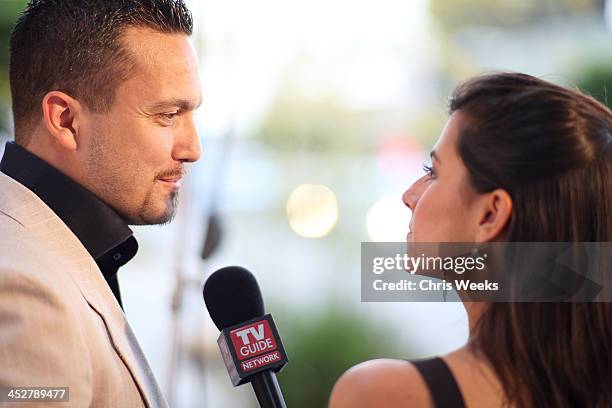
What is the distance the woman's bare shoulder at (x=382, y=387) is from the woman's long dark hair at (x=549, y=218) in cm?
12

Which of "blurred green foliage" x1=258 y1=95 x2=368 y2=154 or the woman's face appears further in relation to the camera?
"blurred green foliage" x1=258 y1=95 x2=368 y2=154

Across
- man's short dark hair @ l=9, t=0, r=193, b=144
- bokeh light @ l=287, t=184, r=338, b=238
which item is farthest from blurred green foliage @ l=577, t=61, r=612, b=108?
man's short dark hair @ l=9, t=0, r=193, b=144

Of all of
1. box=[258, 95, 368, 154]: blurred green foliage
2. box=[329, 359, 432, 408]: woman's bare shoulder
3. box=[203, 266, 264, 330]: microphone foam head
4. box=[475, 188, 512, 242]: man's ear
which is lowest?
box=[329, 359, 432, 408]: woman's bare shoulder

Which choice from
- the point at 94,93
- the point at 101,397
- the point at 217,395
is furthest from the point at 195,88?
the point at 217,395

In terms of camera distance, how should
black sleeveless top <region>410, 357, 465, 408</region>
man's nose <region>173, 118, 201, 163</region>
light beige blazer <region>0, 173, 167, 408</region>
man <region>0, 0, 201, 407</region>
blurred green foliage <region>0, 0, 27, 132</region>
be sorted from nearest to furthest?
1. black sleeveless top <region>410, 357, 465, 408</region>
2. light beige blazer <region>0, 173, 167, 408</region>
3. man <region>0, 0, 201, 407</region>
4. man's nose <region>173, 118, 201, 163</region>
5. blurred green foliage <region>0, 0, 27, 132</region>

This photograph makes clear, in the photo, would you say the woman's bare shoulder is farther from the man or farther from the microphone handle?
the man

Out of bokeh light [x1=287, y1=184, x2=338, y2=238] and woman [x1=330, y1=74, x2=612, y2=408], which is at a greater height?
bokeh light [x1=287, y1=184, x2=338, y2=238]

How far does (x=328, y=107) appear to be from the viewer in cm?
451

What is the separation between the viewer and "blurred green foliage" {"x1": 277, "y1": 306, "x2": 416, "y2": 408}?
14.1 ft

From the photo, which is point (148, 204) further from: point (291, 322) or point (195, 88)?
point (291, 322)

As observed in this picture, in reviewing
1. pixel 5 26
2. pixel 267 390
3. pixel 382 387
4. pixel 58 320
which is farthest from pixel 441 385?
pixel 5 26

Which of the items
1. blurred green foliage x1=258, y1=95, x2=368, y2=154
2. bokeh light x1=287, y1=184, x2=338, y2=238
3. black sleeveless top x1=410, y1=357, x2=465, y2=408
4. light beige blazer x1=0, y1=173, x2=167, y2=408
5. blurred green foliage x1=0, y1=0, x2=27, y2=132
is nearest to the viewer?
black sleeveless top x1=410, y1=357, x2=465, y2=408

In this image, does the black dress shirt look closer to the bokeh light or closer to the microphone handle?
the microphone handle

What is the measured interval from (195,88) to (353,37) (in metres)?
2.58
